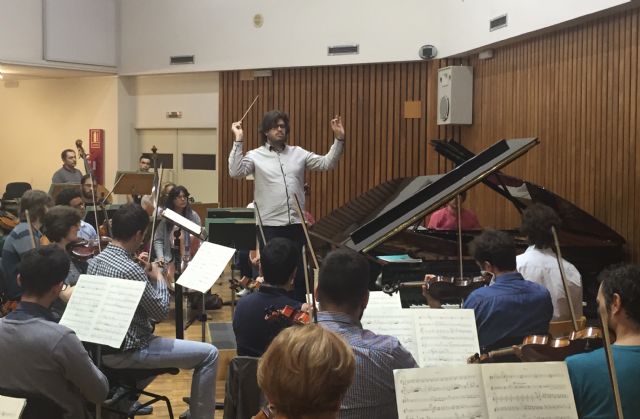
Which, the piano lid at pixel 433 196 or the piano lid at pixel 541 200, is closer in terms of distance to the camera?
the piano lid at pixel 433 196

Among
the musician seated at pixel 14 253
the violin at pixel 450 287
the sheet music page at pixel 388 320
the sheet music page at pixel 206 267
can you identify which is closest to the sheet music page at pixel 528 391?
the sheet music page at pixel 388 320

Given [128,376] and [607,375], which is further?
[128,376]

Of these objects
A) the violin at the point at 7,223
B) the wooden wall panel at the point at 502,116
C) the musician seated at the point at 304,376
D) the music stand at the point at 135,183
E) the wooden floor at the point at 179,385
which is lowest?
the wooden floor at the point at 179,385

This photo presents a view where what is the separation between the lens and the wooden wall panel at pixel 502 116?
658 cm

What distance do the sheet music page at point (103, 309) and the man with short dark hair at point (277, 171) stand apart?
2.38m

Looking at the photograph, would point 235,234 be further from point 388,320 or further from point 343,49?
point 343,49

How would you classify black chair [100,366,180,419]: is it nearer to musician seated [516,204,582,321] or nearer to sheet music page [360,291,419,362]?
sheet music page [360,291,419,362]

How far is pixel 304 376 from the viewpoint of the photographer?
169 cm

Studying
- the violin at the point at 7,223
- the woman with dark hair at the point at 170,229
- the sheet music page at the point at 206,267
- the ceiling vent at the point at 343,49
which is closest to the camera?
the sheet music page at the point at 206,267

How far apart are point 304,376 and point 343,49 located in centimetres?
874

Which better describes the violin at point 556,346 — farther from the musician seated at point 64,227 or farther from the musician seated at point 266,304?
the musician seated at point 64,227

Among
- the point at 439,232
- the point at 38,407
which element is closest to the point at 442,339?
the point at 38,407

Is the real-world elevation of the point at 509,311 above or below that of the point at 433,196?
below

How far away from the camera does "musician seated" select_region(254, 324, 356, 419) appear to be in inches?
66.5
